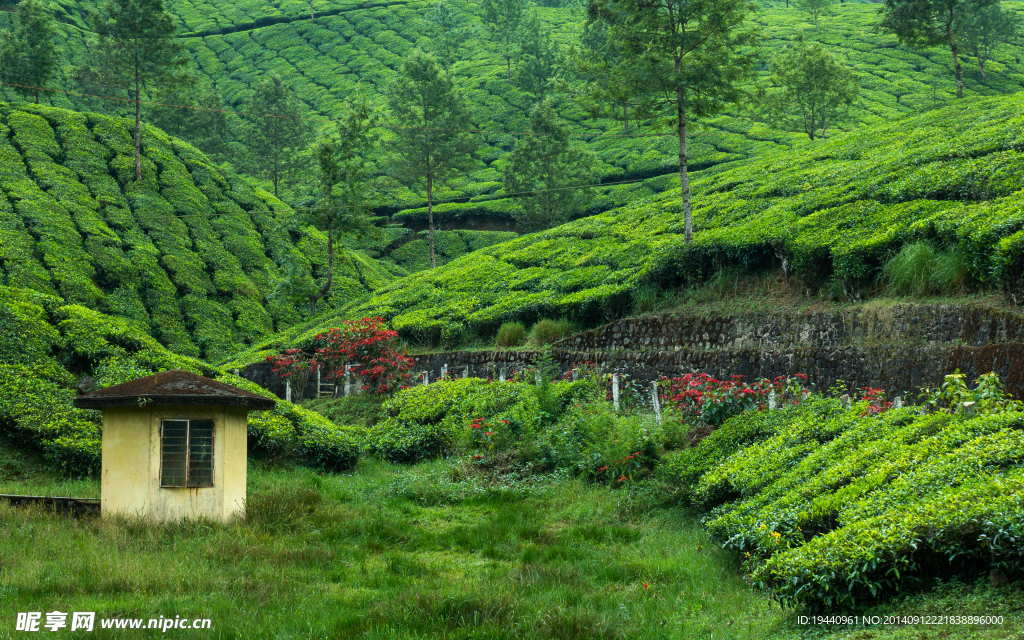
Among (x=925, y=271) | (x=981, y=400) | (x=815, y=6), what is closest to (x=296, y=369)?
(x=925, y=271)

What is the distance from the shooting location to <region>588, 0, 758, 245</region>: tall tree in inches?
815

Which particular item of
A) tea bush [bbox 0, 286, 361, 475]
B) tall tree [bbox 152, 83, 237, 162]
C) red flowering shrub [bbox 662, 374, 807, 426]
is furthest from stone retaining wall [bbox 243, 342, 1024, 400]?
tall tree [bbox 152, 83, 237, 162]

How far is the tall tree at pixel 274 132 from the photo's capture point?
56312mm

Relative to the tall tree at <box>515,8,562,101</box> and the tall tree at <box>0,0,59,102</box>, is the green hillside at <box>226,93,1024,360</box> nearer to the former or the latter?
the tall tree at <box>0,0,59,102</box>

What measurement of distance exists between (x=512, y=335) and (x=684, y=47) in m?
9.73

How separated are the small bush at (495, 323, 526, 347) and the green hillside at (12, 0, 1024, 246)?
17.8 m

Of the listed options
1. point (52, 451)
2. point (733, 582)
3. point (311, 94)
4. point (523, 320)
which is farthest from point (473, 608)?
point (311, 94)

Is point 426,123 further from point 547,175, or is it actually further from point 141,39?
point 141,39

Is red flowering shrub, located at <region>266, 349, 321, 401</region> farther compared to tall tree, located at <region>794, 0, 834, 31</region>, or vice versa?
tall tree, located at <region>794, 0, 834, 31</region>

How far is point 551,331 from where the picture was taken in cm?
2167

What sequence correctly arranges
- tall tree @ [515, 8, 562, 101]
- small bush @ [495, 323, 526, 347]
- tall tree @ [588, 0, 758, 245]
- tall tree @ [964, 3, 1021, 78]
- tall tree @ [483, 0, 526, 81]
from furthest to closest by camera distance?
tall tree @ [483, 0, 526, 81], tall tree @ [515, 8, 562, 101], tall tree @ [964, 3, 1021, 78], small bush @ [495, 323, 526, 347], tall tree @ [588, 0, 758, 245]

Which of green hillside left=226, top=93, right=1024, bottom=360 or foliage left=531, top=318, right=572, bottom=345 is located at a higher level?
green hillside left=226, top=93, right=1024, bottom=360

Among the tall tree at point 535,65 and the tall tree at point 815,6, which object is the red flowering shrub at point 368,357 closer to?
the tall tree at point 535,65

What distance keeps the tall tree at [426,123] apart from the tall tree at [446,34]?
4356 centimetres
